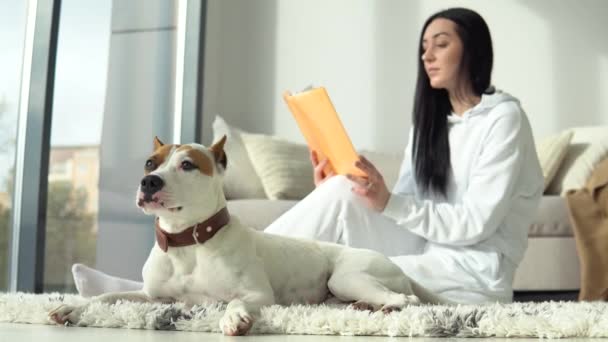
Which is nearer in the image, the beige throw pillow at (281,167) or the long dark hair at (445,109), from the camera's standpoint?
the long dark hair at (445,109)

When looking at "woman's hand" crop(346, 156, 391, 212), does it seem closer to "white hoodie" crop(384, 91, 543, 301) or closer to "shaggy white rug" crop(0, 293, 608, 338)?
"white hoodie" crop(384, 91, 543, 301)

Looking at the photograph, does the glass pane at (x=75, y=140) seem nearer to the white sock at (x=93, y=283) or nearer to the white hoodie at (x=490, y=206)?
the white sock at (x=93, y=283)

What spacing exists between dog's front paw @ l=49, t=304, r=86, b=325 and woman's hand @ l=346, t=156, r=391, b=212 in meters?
0.76

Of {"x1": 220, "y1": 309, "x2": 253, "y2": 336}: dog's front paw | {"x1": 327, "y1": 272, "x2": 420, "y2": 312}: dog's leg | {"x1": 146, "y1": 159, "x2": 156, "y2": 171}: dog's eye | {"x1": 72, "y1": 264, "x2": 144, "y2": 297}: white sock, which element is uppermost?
{"x1": 146, "y1": 159, "x2": 156, "y2": 171}: dog's eye

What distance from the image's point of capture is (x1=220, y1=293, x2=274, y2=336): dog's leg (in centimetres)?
114

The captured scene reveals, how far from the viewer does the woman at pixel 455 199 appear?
70.4 inches

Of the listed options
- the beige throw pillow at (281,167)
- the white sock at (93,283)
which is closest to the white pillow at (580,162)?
the beige throw pillow at (281,167)

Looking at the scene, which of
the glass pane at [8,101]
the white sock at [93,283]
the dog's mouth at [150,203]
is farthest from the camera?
the glass pane at [8,101]

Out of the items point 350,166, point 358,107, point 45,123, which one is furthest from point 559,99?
point 45,123

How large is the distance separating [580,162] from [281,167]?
4.34 ft

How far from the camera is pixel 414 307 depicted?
1.30m

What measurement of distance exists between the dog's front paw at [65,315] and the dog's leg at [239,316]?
0.28 m

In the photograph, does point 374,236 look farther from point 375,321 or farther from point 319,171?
point 375,321

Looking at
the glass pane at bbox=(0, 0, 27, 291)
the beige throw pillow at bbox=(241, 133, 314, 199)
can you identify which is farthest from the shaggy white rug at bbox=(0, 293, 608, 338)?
the beige throw pillow at bbox=(241, 133, 314, 199)
